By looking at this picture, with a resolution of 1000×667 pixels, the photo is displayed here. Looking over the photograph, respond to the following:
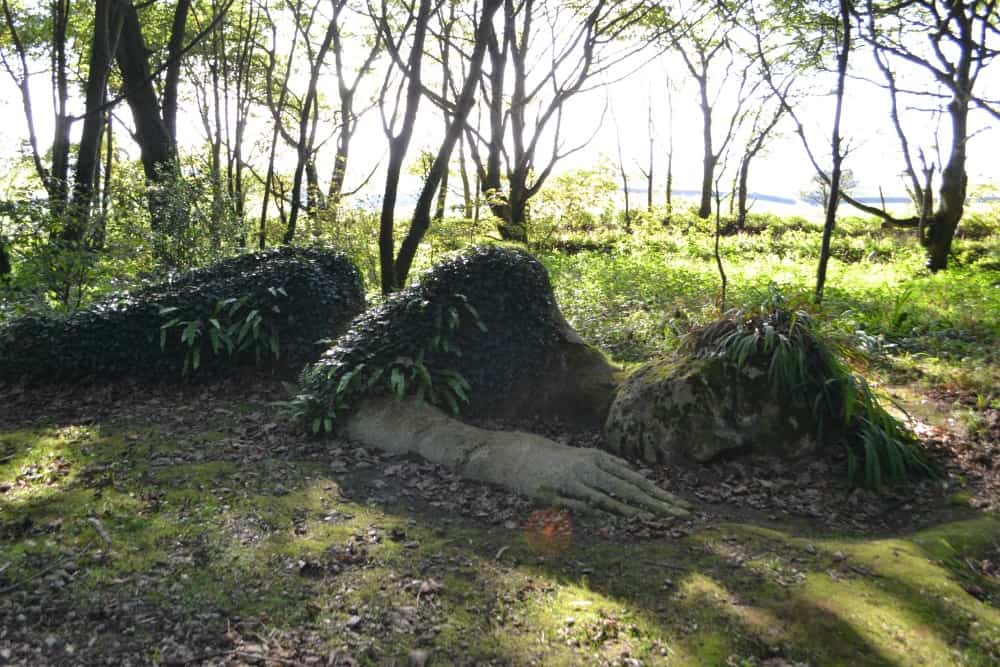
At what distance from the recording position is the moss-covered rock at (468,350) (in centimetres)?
627

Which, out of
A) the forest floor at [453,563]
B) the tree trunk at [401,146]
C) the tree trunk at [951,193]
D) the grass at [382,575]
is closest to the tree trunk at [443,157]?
the tree trunk at [401,146]

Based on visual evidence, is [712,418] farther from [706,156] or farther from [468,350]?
[706,156]

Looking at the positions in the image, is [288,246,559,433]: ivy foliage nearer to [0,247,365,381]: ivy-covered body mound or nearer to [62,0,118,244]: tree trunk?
[0,247,365,381]: ivy-covered body mound

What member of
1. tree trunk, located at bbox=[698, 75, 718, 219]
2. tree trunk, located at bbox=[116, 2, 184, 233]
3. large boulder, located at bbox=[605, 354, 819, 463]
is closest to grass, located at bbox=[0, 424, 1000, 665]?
large boulder, located at bbox=[605, 354, 819, 463]

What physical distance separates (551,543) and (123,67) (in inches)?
481

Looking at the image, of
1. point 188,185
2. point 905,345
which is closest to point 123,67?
point 188,185

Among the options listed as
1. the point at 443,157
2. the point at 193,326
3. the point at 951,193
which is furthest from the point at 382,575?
the point at 951,193

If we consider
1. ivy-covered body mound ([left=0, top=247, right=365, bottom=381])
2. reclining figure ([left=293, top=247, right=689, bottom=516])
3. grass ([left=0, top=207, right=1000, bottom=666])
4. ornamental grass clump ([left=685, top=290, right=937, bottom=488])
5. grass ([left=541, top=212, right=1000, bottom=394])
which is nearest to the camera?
grass ([left=0, top=207, right=1000, bottom=666])

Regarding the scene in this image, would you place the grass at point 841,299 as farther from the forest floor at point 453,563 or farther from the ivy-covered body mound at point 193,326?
the ivy-covered body mound at point 193,326

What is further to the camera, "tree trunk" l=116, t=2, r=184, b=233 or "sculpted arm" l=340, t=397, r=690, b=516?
"tree trunk" l=116, t=2, r=184, b=233

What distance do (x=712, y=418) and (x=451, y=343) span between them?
2.44 meters

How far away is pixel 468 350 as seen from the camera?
6602mm

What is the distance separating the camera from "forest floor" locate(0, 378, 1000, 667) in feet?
10.3

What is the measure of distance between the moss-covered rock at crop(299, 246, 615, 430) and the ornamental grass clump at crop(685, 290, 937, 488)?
1553 mm
